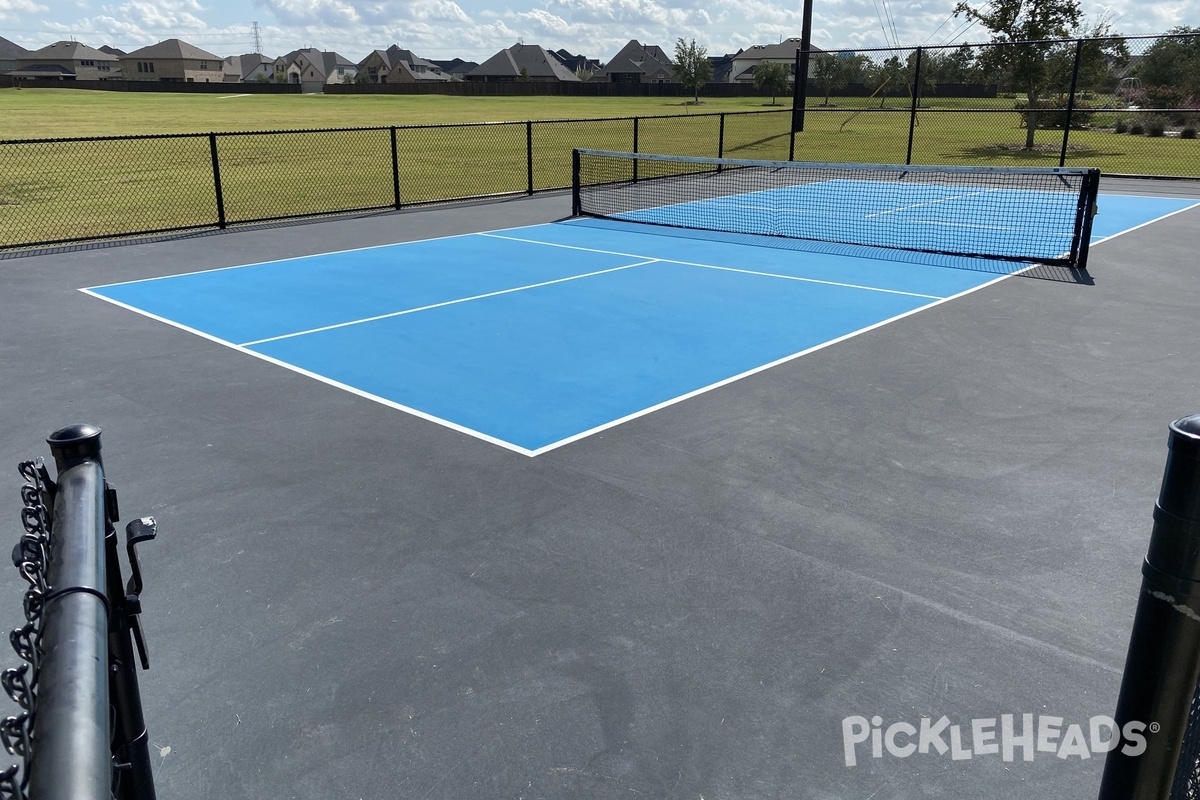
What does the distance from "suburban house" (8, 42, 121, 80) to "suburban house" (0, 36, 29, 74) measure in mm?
1170

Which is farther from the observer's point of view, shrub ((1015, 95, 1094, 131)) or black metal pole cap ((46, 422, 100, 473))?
shrub ((1015, 95, 1094, 131))

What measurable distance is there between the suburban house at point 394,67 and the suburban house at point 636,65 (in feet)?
81.0

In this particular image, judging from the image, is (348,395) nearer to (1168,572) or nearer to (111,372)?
(111,372)

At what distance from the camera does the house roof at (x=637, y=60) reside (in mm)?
140125

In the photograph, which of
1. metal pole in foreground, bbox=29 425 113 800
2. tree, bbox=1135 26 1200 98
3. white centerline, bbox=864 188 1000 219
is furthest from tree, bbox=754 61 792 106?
metal pole in foreground, bbox=29 425 113 800

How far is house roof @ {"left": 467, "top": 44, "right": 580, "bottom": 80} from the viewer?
444ft

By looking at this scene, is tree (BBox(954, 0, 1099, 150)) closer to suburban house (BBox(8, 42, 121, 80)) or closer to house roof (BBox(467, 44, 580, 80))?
house roof (BBox(467, 44, 580, 80))

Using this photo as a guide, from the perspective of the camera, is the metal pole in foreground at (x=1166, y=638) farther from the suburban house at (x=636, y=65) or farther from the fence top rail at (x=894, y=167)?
the suburban house at (x=636, y=65)

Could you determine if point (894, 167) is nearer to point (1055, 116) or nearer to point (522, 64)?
point (1055, 116)

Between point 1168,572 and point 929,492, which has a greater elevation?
point 1168,572

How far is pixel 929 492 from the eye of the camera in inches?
233

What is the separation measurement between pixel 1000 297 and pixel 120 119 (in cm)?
5002

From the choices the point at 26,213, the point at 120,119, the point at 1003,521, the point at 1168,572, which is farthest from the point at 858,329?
the point at 120,119

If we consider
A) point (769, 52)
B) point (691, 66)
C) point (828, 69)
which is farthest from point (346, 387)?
point (769, 52)
